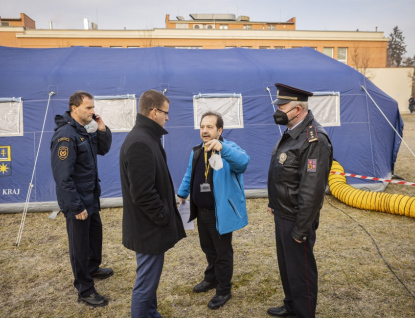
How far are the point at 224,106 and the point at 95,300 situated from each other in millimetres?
4675

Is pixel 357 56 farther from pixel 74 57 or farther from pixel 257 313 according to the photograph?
pixel 257 313

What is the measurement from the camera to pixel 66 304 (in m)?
3.14

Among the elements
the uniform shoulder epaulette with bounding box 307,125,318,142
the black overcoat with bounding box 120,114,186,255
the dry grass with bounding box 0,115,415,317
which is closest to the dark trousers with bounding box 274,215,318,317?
the dry grass with bounding box 0,115,415,317

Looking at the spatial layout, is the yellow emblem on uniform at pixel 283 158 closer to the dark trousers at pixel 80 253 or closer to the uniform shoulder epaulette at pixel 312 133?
the uniform shoulder epaulette at pixel 312 133

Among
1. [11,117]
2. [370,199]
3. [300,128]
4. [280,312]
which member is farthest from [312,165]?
[11,117]

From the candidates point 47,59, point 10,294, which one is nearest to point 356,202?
point 10,294

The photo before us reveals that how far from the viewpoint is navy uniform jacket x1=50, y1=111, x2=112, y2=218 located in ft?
9.46

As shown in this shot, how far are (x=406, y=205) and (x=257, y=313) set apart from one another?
13.1 ft

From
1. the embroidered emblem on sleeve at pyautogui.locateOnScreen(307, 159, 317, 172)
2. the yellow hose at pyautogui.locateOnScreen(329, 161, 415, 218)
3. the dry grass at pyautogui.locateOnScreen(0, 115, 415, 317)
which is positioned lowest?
the dry grass at pyautogui.locateOnScreen(0, 115, 415, 317)

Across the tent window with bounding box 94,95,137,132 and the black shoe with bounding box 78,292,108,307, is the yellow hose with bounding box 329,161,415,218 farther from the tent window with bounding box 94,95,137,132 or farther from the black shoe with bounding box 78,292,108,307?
the black shoe with bounding box 78,292,108,307

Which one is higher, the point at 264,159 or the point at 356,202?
the point at 264,159

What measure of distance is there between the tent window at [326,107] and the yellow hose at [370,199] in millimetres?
1139

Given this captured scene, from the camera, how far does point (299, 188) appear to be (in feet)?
7.79

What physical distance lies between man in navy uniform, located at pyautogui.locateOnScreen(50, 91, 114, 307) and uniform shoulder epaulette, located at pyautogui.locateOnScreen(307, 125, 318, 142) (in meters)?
2.22
